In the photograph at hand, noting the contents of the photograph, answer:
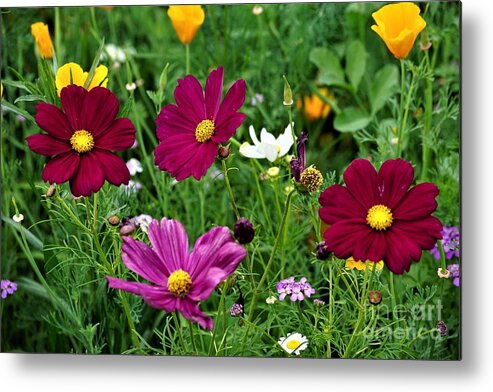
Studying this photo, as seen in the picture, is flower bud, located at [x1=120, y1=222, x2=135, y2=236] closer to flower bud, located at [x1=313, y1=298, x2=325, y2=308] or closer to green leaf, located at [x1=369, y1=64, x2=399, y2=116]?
flower bud, located at [x1=313, y1=298, x2=325, y2=308]

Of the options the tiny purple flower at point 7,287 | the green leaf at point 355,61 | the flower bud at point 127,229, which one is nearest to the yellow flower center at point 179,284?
the flower bud at point 127,229

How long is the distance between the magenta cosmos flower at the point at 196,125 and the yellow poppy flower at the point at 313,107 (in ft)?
0.96

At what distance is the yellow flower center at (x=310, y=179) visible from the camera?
1.37 m

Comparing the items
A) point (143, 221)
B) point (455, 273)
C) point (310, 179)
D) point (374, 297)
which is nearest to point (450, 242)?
point (455, 273)

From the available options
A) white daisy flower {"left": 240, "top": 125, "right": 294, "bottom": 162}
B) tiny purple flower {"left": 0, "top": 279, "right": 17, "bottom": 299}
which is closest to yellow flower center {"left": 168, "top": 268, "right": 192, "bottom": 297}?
white daisy flower {"left": 240, "top": 125, "right": 294, "bottom": 162}

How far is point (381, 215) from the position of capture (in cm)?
135

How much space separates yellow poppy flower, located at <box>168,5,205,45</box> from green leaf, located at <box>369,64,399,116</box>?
35 cm

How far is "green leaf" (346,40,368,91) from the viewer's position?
165 centimetres

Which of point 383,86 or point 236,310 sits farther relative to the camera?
point 383,86

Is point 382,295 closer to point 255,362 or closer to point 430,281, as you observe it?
point 430,281

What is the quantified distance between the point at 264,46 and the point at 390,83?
0.82 ft

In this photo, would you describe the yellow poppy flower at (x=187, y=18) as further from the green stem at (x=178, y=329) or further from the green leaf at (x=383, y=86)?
the green stem at (x=178, y=329)

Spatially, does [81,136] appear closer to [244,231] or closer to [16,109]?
[16,109]

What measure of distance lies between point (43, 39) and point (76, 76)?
114 millimetres
